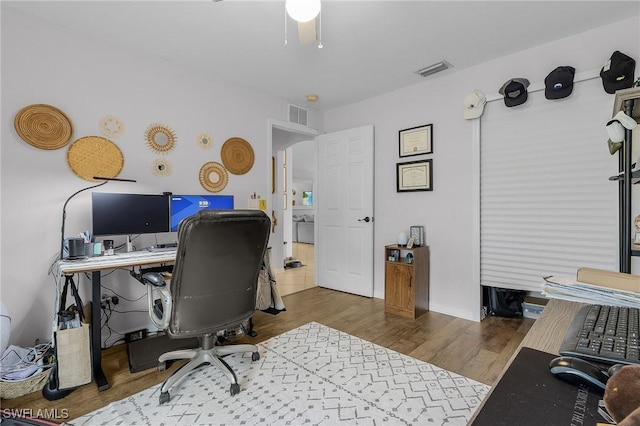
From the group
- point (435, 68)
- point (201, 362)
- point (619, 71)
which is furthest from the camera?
point (435, 68)

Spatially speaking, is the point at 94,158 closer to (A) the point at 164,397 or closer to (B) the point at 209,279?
(B) the point at 209,279

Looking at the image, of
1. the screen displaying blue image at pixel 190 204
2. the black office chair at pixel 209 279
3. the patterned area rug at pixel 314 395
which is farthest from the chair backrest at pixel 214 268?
the screen displaying blue image at pixel 190 204

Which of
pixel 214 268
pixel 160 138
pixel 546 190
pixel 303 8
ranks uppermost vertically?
pixel 303 8

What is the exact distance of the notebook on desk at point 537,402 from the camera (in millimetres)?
460

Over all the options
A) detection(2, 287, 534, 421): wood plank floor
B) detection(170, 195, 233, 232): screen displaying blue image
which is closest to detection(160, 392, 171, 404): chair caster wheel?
detection(2, 287, 534, 421): wood plank floor

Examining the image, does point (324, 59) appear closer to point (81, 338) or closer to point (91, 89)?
point (91, 89)

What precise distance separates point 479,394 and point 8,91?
3.70 m

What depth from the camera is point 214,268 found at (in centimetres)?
175

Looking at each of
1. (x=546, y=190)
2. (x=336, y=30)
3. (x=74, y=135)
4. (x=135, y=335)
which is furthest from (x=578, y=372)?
(x=74, y=135)

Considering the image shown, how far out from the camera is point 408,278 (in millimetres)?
3135

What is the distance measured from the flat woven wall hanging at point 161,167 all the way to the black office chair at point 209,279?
4.52 feet

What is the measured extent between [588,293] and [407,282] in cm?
232

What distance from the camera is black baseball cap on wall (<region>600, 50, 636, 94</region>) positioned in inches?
87.0

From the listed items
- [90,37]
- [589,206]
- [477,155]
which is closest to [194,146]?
[90,37]
